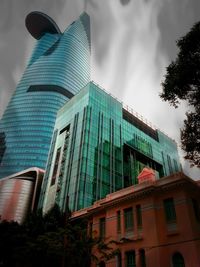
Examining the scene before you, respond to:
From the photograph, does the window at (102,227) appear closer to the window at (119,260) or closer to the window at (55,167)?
the window at (119,260)

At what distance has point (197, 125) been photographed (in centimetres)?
1917

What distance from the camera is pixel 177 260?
20312mm

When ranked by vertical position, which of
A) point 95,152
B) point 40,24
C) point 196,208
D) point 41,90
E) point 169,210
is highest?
point 40,24

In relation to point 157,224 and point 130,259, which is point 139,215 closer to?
point 157,224

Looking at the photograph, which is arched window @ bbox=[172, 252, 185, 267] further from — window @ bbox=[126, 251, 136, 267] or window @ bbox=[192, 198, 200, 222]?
window @ bbox=[126, 251, 136, 267]

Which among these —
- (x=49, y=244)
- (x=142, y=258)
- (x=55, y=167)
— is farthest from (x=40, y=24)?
(x=142, y=258)

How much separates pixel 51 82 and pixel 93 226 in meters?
127

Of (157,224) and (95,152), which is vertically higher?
(95,152)

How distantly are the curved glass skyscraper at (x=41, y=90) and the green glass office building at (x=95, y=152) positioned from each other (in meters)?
57.3

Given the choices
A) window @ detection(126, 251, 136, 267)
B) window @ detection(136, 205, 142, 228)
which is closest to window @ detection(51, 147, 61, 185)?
window @ detection(136, 205, 142, 228)

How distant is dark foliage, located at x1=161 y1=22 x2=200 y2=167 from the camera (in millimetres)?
18995

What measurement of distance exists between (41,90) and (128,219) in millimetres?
128274

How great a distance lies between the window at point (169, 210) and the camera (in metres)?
22.1

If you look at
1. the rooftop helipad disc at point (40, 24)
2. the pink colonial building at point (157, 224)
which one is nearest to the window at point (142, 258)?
the pink colonial building at point (157, 224)
